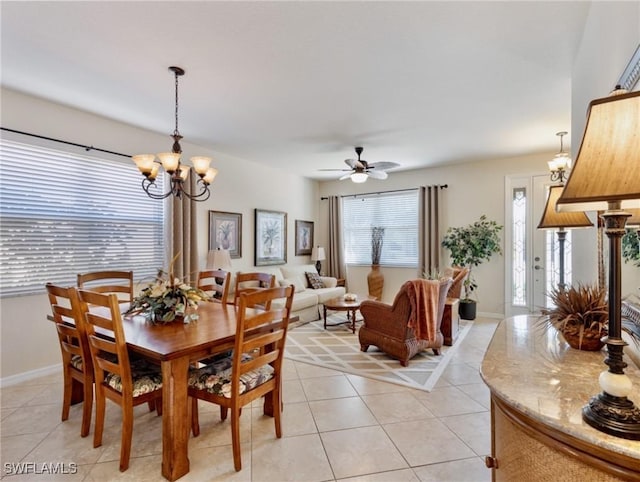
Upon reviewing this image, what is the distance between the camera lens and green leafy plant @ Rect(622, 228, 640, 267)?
133cm

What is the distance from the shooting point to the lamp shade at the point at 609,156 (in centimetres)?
75

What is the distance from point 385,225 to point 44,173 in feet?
17.6

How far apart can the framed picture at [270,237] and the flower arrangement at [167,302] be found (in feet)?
11.1

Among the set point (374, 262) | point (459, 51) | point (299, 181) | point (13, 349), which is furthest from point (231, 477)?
point (299, 181)

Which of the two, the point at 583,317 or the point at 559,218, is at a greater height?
the point at 559,218

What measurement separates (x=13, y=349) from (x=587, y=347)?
4.48 meters

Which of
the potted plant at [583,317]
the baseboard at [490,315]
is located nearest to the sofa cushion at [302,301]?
the baseboard at [490,315]

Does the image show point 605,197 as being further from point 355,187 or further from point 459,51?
point 355,187

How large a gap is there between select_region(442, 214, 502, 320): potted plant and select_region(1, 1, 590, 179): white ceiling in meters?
1.67

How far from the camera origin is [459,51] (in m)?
2.40

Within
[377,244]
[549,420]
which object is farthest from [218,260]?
[549,420]

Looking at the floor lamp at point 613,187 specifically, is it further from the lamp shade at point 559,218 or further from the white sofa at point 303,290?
the white sofa at point 303,290

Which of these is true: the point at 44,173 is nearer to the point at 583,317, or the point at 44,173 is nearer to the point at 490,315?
the point at 583,317

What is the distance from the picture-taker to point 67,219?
339cm
